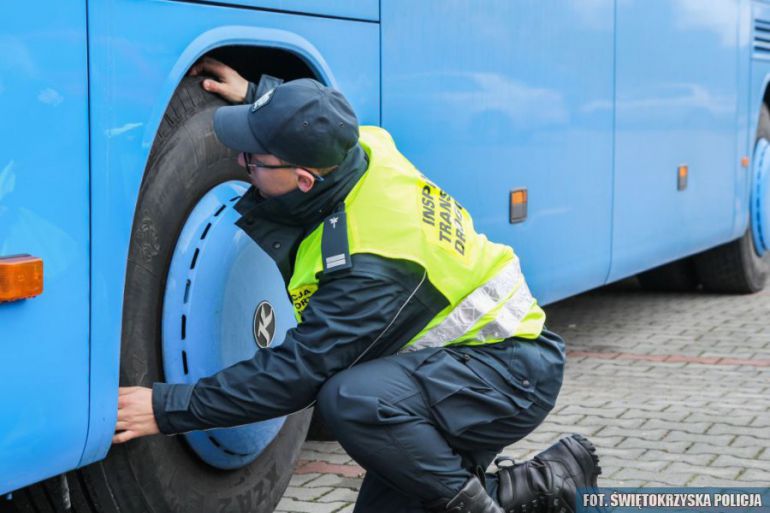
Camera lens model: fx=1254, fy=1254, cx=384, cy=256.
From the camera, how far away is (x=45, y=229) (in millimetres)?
2504

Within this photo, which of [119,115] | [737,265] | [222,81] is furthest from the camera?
[737,265]

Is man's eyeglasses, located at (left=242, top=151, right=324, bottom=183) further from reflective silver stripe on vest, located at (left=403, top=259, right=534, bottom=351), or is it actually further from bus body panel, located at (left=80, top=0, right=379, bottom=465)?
reflective silver stripe on vest, located at (left=403, top=259, right=534, bottom=351)

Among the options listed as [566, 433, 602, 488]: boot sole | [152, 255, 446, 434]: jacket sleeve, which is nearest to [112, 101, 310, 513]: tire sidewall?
[152, 255, 446, 434]: jacket sleeve

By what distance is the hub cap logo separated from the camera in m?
3.32

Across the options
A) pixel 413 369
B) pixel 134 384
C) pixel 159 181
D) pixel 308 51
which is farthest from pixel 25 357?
pixel 308 51

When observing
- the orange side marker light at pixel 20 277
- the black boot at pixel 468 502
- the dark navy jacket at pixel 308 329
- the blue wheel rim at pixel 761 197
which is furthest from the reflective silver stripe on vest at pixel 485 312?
the blue wheel rim at pixel 761 197

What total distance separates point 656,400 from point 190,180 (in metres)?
2.87

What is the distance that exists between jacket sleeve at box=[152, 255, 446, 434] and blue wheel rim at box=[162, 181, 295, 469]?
16 centimetres

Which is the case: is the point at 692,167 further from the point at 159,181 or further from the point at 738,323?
the point at 159,181

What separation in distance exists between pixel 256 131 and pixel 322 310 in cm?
Result: 45

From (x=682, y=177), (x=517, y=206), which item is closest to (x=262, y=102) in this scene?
(x=517, y=206)

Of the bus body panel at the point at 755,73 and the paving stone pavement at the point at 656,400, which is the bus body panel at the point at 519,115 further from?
the bus body panel at the point at 755,73

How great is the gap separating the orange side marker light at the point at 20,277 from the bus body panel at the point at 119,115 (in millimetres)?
199

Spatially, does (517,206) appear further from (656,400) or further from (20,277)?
(20,277)
